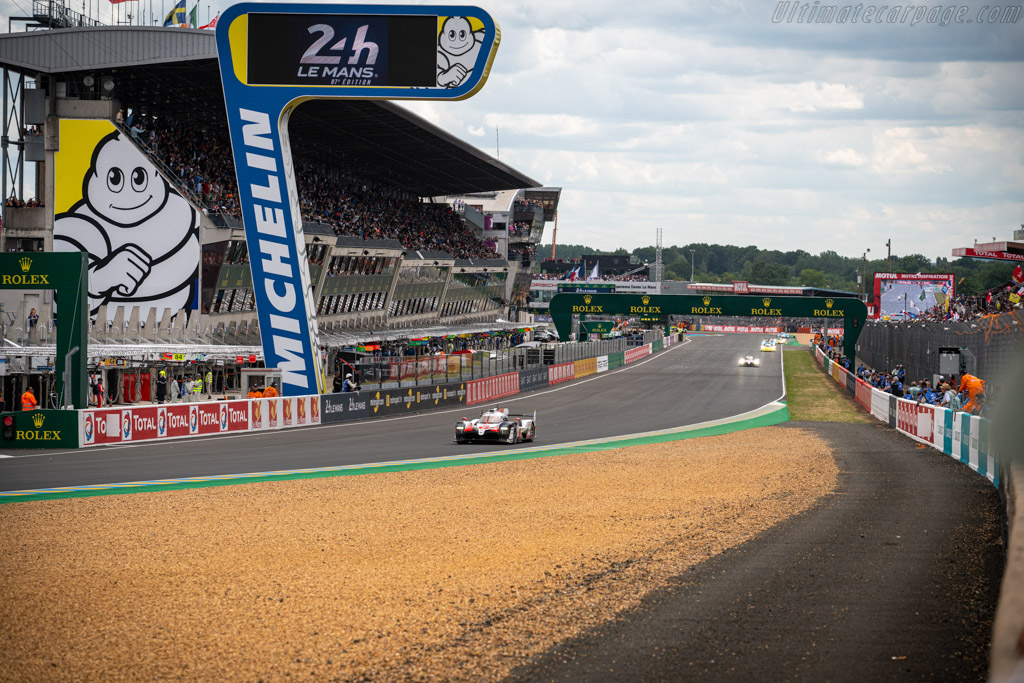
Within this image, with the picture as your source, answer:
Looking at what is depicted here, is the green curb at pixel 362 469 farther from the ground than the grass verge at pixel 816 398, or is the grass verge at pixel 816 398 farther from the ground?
the green curb at pixel 362 469

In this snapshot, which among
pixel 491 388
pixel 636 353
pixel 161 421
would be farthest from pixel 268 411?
pixel 636 353

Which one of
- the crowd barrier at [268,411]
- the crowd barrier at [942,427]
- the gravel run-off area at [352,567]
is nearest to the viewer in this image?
the gravel run-off area at [352,567]

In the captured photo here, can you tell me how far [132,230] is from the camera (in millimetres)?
44469

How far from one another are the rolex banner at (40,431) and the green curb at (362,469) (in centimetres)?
724

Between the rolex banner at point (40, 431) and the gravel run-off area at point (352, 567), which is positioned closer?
the gravel run-off area at point (352, 567)

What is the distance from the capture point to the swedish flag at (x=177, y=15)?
49.1m

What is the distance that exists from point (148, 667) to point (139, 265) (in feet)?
125

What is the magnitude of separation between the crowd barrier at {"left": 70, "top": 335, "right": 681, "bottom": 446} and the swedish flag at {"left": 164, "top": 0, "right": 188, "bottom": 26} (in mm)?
22741

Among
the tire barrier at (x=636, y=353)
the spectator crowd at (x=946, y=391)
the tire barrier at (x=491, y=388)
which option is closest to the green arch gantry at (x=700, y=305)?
the tire barrier at (x=636, y=353)

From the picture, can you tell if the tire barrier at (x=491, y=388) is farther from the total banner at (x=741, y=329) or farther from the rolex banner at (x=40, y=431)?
the total banner at (x=741, y=329)

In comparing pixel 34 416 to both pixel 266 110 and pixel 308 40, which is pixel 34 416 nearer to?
pixel 266 110

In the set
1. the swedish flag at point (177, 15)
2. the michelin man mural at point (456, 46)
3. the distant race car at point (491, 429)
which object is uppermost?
the swedish flag at point (177, 15)

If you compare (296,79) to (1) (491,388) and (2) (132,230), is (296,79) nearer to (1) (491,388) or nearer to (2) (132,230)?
(2) (132,230)

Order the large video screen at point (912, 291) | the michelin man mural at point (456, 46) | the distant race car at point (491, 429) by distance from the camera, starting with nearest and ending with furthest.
Answer: the distant race car at point (491, 429) → the michelin man mural at point (456, 46) → the large video screen at point (912, 291)
